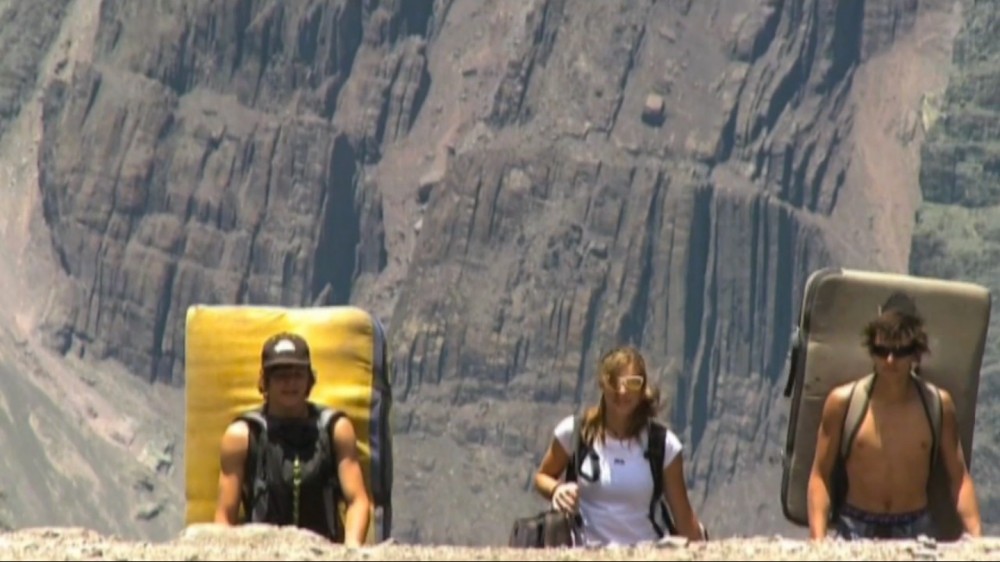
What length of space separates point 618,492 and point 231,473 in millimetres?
2430

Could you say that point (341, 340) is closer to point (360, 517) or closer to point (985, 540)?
point (360, 517)

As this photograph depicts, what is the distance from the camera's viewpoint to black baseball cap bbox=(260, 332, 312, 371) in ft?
69.2

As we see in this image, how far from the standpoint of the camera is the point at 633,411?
2147 cm

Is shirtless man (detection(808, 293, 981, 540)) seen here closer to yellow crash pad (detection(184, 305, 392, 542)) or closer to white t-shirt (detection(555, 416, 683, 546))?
white t-shirt (detection(555, 416, 683, 546))

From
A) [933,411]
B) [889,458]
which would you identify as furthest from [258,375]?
[933,411]

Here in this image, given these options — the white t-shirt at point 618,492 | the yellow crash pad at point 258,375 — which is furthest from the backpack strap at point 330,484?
the white t-shirt at point 618,492

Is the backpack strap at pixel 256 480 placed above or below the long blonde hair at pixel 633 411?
below

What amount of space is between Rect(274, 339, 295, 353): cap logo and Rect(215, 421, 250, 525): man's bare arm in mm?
572

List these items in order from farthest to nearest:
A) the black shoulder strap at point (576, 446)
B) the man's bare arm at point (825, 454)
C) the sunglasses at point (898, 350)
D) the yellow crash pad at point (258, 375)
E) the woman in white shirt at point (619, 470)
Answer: the yellow crash pad at point (258, 375)
the black shoulder strap at point (576, 446)
the woman in white shirt at point (619, 470)
the man's bare arm at point (825, 454)
the sunglasses at point (898, 350)

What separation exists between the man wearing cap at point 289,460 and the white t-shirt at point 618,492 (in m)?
1.41

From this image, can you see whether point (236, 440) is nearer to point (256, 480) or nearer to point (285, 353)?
point (256, 480)

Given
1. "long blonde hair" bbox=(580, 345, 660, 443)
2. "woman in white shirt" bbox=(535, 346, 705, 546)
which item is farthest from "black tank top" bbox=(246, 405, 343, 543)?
"long blonde hair" bbox=(580, 345, 660, 443)

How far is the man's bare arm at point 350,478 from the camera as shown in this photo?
2078 cm

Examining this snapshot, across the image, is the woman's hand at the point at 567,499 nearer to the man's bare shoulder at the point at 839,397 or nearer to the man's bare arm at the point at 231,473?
the man's bare shoulder at the point at 839,397
